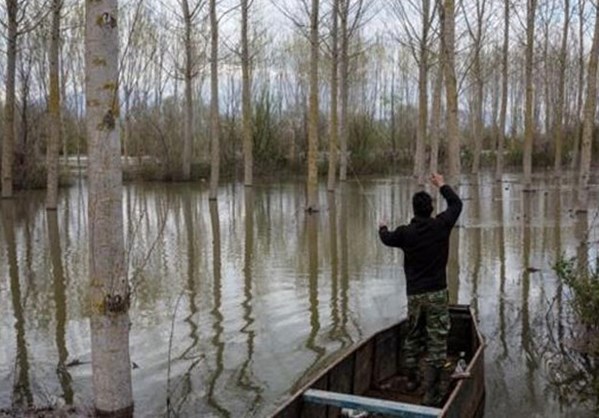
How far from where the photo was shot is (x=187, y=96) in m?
29.3

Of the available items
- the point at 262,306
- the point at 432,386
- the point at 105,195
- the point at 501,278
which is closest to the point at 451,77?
the point at 501,278

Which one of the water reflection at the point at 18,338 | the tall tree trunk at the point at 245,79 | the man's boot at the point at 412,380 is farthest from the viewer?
the tall tree trunk at the point at 245,79

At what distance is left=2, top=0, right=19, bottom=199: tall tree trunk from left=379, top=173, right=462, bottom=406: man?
17945 mm

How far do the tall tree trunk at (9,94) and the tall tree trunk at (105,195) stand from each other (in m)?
17.1

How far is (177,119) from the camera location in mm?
37719

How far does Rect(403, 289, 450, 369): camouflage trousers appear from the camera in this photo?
5672mm

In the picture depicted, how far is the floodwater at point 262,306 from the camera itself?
20.1ft

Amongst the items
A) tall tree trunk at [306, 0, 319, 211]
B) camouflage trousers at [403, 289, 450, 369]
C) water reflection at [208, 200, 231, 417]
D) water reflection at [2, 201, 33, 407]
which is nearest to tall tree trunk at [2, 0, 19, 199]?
water reflection at [2, 201, 33, 407]

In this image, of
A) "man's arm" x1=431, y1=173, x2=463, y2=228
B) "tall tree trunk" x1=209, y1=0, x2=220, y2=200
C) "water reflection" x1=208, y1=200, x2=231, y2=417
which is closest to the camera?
"man's arm" x1=431, y1=173, x2=463, y2=228

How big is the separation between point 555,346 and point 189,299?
4834 millimetres

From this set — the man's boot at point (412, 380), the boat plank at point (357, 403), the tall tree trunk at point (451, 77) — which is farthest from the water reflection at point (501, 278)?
the boat plank at point (357, 403)

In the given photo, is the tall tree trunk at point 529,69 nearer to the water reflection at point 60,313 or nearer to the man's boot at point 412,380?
the water reflection at point 60,313

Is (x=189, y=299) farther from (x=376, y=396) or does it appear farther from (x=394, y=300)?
(x=376, y=396)

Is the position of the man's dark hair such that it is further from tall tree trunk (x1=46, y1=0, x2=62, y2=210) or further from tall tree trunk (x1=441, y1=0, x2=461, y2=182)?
tall tree trunk (x1=46, y1=0, x2=62, y2=210)
